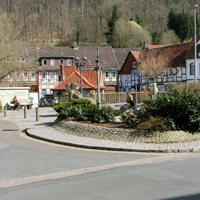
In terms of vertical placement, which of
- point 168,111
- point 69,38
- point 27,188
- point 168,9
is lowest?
point 27,188

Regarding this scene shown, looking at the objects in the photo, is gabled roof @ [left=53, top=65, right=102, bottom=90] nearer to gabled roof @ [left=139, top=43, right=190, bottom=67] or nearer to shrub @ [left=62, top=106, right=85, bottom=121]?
gabled roof @ [left=139, top=43, right=190, bottom=67]

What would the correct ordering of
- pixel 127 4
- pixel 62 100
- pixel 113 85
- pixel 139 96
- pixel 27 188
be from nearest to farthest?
1. pixel 27 188
2. pixel 62 100
3. pixel 139 96
4. pixel 113 85
5. pixel 127 4

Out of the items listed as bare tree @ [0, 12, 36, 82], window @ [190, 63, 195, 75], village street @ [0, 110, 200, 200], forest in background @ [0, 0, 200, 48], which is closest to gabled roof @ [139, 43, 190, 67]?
window @ [190, 63, 195, 75]

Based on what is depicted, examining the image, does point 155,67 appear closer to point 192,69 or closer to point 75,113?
point 192,69

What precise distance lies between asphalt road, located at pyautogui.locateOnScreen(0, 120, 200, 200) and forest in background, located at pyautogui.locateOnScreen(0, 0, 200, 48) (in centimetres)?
7232

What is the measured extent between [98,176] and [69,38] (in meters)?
86.4

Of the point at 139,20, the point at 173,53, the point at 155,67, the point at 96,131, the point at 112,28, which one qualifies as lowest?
the point at 96,131

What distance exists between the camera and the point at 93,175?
7.13m

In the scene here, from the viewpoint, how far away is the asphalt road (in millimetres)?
5668

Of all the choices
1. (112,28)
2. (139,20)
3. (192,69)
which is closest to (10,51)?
(192,69)

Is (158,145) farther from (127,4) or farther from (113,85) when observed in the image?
(127,4)

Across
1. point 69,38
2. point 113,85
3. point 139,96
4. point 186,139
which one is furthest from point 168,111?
point 69,38

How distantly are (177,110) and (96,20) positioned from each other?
8152 cm

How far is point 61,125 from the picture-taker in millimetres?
14125
